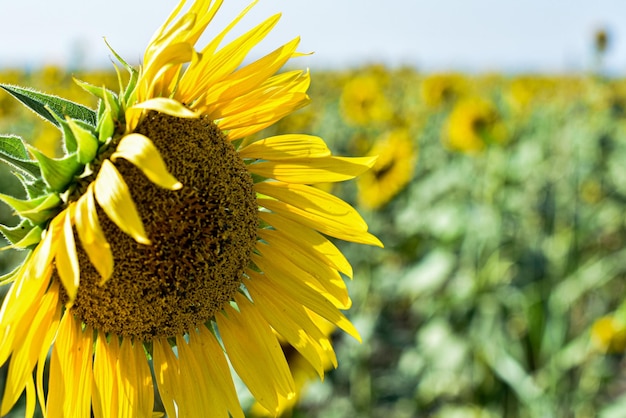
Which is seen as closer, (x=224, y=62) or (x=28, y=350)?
(x=28, y=350)

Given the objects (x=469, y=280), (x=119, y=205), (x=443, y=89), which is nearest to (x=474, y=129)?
(x=469, y=280)

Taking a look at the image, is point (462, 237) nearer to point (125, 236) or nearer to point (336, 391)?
point (336, 391)

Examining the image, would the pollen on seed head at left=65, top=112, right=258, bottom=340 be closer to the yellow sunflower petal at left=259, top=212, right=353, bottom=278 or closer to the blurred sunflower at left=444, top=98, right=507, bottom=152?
the yellow sunflower petal at left=259, top=212, right=353, bottom=278

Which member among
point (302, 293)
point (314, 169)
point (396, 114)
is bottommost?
point (396, 114)

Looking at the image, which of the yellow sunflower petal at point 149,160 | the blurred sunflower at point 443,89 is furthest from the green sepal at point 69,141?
the blurred sunflower at point 443,89

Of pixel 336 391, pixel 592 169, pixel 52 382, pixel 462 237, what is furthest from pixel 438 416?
pixel 592 169

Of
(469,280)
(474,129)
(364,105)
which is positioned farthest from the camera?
(364,105)

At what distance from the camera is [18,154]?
966mm

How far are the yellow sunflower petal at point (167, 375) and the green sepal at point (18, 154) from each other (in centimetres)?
42

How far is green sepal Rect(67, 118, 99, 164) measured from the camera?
924mm

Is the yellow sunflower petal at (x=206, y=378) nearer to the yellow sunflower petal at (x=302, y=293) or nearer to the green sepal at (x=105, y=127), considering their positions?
the yellow sunflower petal at (x=302, y=293)

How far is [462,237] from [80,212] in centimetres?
442

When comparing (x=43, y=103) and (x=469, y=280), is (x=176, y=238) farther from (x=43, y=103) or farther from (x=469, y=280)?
(x=469, y=280)

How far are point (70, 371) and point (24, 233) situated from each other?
0.27 m
